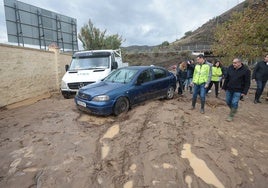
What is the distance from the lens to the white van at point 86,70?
366 inches

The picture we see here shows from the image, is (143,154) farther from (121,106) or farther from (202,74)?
(202,74)

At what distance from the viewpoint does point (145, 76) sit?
7883 mm

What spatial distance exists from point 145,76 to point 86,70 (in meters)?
3.14

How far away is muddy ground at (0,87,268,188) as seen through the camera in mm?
3504

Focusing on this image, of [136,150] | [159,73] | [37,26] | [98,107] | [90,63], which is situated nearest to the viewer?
[136,150]

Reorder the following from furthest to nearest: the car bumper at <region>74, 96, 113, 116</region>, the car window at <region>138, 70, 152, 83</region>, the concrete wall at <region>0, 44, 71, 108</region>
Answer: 1. the concrete wall at <region>0, 44, 71, 108</region>
2. the car window at <region>138, 70, 152, 83</region>
3. the car bumper at <region>74, 96, 113, 116</region>

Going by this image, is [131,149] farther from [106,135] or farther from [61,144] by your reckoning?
[61,144]

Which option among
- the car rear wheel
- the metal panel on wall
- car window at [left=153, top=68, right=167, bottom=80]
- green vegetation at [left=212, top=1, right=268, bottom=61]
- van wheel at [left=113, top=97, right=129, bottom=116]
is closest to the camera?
van wheel at [left=113, top=97, right=129, bottom=116]

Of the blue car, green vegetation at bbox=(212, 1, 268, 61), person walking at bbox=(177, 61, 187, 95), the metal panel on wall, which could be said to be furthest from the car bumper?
the metal panel on wall

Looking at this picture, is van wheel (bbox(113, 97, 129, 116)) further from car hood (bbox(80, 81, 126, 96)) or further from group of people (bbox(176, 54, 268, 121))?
group of people (bbox(176, 54, 268, 121))

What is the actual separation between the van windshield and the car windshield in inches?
76.8

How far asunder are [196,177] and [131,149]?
4.59 ft

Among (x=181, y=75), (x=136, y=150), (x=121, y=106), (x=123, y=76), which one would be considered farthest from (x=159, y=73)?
(x=136, y=150)

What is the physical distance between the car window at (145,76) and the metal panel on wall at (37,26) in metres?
9.71
